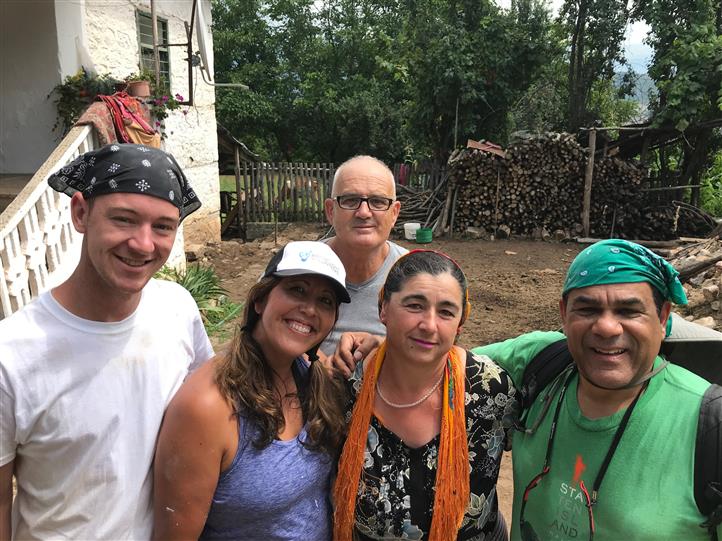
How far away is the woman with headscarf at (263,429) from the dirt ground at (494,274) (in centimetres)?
310

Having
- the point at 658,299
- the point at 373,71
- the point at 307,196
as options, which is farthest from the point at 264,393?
the point at 373,71

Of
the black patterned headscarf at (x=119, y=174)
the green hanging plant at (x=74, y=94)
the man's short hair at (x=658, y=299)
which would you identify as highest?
the green hanging plant at (x=74, y=94)

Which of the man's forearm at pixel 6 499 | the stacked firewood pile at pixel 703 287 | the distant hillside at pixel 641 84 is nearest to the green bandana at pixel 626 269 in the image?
the man's forearm at pixel 6 499

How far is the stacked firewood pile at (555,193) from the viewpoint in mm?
12320

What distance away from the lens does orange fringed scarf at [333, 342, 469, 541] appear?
1.80m

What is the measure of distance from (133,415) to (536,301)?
774 cm

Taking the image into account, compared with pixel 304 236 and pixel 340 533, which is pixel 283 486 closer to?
pixel 340 533

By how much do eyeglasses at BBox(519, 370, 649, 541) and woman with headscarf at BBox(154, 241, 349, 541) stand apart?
652 mm

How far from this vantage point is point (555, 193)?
1253 cm

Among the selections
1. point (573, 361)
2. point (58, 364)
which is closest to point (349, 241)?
point (573, 361)

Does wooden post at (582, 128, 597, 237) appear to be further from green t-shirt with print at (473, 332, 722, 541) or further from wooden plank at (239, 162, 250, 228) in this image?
green t-shirt with print at (473, 332, 722, 541)

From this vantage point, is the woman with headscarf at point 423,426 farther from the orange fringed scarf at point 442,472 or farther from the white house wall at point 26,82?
the white house wall at point 26,82

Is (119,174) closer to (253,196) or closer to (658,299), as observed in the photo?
(658,299)

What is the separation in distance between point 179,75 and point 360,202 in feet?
30.2
